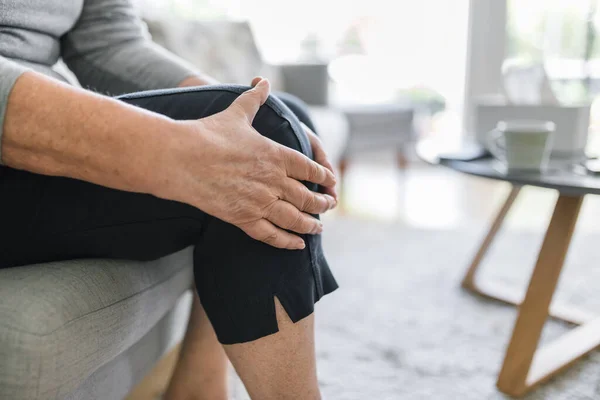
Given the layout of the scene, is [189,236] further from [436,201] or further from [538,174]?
[436,201]

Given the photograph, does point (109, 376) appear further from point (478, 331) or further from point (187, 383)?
point (478, 331)

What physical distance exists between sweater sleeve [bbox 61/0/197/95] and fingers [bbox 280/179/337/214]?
0.42m

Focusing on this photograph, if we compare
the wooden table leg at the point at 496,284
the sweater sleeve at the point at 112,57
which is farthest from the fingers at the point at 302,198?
the wooden table leg at the point at 496,284

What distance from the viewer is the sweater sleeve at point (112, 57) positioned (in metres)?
0.95

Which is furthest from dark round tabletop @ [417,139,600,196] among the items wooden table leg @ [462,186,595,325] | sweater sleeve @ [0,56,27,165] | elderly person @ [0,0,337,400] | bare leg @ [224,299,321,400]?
sweater sleeve @ [0,56,27,165]

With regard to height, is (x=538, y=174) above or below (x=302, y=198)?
below

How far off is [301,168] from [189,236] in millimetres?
152

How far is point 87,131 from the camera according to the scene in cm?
53

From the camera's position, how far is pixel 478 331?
1.29m

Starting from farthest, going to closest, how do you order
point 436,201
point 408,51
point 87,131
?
point 408,51 → point 436,201 → point 87,131

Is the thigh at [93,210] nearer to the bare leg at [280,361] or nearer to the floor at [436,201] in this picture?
the bare leg at [280,361]

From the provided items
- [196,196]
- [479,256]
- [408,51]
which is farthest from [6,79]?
[408,51]

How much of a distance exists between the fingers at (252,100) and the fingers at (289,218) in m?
0.10

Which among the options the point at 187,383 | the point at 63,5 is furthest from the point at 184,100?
the point at 187,383
